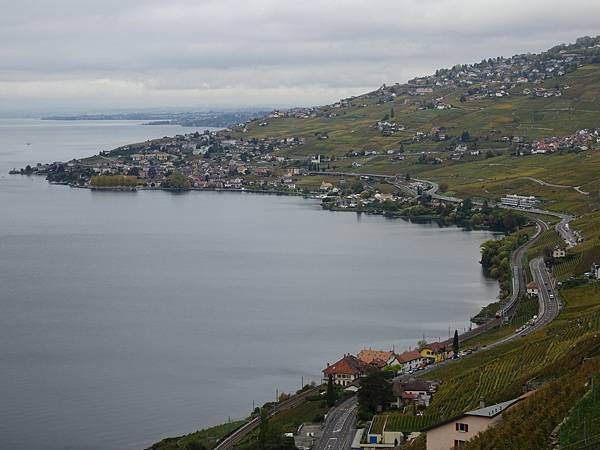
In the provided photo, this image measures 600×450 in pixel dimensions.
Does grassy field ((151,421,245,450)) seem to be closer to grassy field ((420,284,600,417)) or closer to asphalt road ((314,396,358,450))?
asphalt road ((314,396,358,450))

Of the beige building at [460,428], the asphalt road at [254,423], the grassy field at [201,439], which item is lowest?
the grassy field at [201,439]

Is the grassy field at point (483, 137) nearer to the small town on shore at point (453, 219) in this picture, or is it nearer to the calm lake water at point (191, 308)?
the small town on shore at point (453, 219)

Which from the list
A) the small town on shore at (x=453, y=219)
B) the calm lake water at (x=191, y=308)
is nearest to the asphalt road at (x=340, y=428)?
the small town on shore at (x=453, y=219)

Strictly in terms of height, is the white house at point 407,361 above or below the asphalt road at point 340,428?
below

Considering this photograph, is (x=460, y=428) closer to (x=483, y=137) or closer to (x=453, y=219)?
(x=453, y=219)

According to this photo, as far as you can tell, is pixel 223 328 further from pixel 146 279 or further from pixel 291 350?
pixel 146 279

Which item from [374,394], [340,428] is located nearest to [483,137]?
[374,394]
